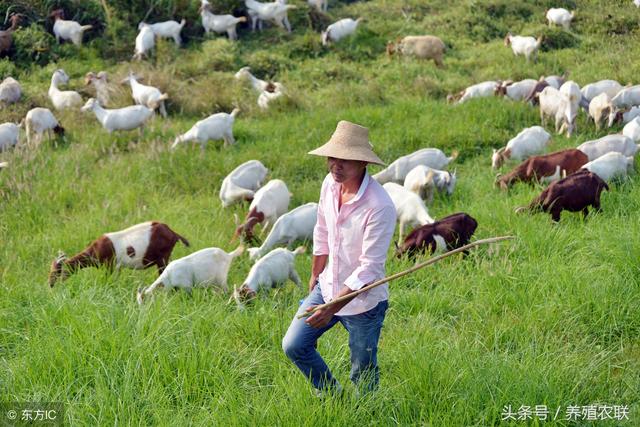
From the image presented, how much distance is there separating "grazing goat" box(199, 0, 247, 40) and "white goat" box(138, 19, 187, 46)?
520mm

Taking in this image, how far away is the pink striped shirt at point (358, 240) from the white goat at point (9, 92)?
9900 millimetres

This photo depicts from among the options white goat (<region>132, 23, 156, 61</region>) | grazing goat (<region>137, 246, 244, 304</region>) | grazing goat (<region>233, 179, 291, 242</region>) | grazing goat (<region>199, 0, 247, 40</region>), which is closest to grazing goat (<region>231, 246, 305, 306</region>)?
grazing goat (<region>137, 246, 244, 304</region>)

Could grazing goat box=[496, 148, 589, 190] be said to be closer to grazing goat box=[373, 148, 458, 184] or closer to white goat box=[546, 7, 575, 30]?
grazing goat box=[373, 148, 458, 184]

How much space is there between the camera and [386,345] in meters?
5.14

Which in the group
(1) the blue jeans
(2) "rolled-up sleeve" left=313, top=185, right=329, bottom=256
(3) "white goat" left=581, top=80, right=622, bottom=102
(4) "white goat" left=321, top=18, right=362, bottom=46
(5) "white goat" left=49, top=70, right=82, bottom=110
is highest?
(2) "rolled-up sleeve" left=313, top=185, right=329, bottom=256

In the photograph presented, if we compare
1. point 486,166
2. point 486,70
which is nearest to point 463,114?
point 486,166

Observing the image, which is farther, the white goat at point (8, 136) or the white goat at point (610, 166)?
the white goat at point (8, 136)

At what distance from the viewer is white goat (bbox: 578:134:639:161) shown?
A: 901cm

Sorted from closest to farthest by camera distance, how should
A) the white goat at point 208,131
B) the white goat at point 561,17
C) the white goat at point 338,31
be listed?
the white goat at point 208,131, the white goat at point 338,31, the white goat at point 561,17

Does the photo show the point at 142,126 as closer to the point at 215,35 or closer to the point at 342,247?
the point at 215,35

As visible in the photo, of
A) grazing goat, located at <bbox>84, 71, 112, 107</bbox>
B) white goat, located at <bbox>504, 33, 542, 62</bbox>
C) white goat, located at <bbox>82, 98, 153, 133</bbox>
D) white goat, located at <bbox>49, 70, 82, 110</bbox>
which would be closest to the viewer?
white goat, located at <bbox>82, 98, 153, 133</bbox>

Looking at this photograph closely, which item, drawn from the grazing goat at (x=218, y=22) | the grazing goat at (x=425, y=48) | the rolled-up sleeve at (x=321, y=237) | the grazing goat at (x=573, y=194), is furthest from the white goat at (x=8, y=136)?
the grazing goat at (x=425, y=48)

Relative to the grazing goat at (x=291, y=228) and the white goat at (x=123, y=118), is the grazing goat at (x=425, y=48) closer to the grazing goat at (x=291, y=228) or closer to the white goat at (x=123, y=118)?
the white goat at (x=123, y=118)

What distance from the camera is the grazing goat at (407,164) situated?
9352mm
